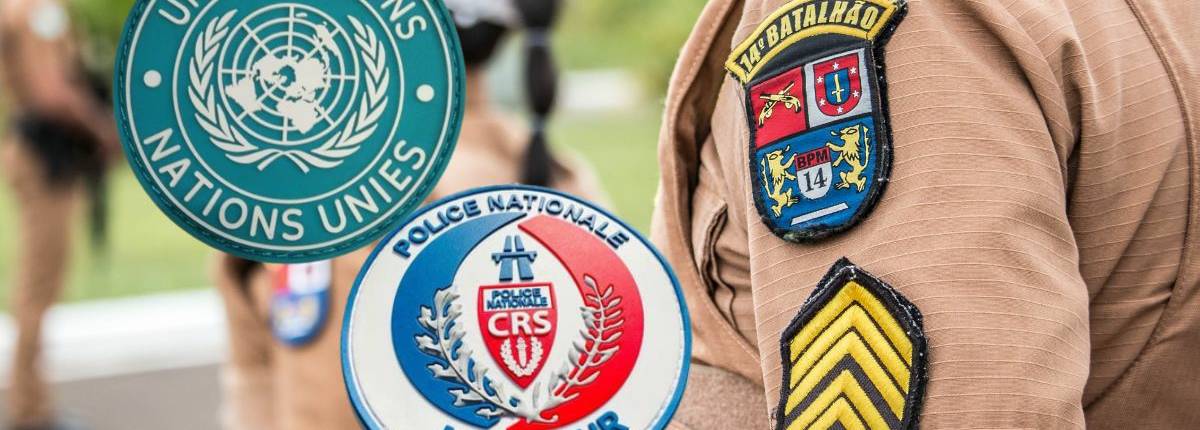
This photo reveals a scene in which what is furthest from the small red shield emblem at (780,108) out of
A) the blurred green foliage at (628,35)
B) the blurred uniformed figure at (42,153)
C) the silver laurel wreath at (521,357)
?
the blurred green foliage at (628,35)

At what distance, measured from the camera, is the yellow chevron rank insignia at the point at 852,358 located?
104 cm

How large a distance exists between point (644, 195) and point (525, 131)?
26.6ft

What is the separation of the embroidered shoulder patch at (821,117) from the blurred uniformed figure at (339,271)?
1.24 m

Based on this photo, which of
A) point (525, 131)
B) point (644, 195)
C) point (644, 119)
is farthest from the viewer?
point (644, 119)

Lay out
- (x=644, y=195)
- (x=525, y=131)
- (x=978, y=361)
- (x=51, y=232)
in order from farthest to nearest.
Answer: (x=644, y=195), (x=51, y=232), (x=525, y=131), (x=978, y=361)

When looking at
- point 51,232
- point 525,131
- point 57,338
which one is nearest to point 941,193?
point 525,131

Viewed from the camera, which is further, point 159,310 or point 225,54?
point 159,310

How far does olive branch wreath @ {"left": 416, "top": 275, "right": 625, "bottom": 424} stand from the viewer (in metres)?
1.08

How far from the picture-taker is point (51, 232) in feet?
17.3

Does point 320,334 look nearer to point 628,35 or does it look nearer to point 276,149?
point 276,149

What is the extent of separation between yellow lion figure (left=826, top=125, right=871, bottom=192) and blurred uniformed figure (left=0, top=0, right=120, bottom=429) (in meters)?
4.40

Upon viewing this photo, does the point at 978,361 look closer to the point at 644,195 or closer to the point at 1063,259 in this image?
the point at 1063,259

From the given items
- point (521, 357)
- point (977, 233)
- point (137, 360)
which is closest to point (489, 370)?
point (521, 357)

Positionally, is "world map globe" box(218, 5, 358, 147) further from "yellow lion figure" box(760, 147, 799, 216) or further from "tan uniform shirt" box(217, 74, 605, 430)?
"tan uniform shirt" box(217, 74, 605, 430)
